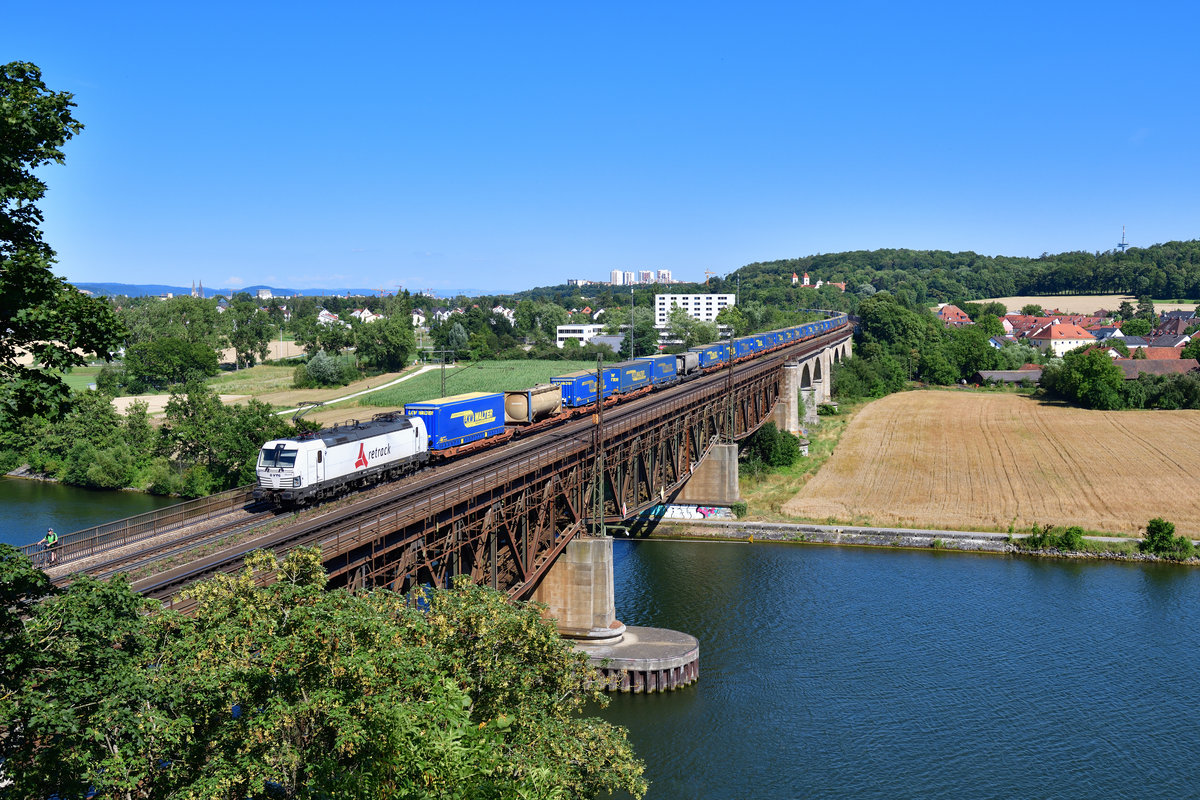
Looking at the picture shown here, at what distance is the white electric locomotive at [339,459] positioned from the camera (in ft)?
114

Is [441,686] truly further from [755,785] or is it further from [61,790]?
[755,785]

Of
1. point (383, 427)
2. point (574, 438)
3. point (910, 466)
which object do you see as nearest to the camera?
point (383, 427)

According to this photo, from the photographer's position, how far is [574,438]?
4712 cm

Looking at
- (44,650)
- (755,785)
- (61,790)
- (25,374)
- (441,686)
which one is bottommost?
(755,785)

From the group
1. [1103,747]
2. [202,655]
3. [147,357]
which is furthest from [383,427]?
[147,357]

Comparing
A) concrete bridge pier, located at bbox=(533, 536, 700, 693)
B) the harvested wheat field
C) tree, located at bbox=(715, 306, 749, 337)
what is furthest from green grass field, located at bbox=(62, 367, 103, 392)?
tree, located at bbox=(715, 306, 749, 337)

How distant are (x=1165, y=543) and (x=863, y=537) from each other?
1923 centimetres

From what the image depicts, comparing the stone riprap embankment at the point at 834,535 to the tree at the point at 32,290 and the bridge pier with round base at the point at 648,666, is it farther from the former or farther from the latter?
the tree at the point at 32,290

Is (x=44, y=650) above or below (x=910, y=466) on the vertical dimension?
above

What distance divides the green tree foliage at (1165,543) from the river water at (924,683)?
1718mm

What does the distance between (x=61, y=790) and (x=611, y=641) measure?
29803mm

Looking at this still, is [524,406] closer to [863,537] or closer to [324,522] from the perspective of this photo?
[324,522]

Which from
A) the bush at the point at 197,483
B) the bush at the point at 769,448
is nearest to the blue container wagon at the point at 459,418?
the bush at the point at 769,448

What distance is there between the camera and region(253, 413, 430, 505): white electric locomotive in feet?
114
